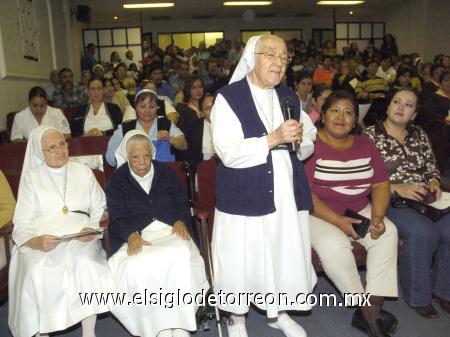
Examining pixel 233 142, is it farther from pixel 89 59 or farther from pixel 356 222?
pixel 89 59

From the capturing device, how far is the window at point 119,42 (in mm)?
16125

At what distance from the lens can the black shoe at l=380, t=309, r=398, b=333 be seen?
9.24 ft

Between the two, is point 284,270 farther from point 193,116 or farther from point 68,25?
point 68,25

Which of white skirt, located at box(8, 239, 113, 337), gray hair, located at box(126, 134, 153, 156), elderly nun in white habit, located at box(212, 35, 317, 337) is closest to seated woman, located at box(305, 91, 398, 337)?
elderly nun in white habit, located at box(212, 35, 317, 337)

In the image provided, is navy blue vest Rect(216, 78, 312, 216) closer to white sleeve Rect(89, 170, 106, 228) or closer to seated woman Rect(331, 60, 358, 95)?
white sleeve Rect(89, 170, 106, 228)

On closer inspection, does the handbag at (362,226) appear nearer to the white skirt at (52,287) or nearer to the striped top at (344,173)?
the striped top at (344,173)

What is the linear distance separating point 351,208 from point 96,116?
3.19 meters

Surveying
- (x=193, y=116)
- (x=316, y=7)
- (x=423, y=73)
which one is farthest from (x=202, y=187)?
(x=316, y=7)

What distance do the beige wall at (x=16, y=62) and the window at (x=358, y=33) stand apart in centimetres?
1125

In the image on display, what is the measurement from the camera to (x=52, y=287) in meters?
2.64

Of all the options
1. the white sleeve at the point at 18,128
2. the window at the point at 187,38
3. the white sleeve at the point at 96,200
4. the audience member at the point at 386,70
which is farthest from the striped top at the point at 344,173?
the window at the point at 187,38

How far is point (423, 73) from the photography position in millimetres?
8891

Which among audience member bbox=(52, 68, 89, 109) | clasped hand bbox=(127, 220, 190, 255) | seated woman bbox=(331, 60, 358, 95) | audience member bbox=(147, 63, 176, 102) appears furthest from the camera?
seated woman bbox=(331, 60, 358, 95)

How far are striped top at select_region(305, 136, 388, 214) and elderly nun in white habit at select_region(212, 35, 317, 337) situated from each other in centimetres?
40
